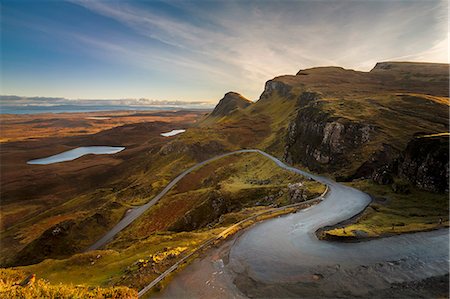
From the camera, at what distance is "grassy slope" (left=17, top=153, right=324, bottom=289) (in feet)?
118

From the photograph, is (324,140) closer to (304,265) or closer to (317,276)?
(304,265)

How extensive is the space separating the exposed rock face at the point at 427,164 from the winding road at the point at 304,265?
14.9 m

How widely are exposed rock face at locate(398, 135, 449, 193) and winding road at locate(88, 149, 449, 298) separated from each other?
48.8 feet

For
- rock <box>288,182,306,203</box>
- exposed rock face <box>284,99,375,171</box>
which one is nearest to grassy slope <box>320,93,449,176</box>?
exposed rock face <box>284,99,375,171</box>

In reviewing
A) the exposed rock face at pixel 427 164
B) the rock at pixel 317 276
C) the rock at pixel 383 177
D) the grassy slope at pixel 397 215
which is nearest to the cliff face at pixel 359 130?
the rock at pixel 383 177

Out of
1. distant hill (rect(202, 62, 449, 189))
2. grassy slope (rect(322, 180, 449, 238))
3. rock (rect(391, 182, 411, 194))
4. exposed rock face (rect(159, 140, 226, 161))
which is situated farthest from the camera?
exposed rock face (rect(159, 140, 226, 161))

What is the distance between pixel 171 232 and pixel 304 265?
1476 inches

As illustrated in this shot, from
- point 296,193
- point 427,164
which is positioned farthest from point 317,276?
point 427,164

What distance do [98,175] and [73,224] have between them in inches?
3850

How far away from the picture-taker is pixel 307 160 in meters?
94.2

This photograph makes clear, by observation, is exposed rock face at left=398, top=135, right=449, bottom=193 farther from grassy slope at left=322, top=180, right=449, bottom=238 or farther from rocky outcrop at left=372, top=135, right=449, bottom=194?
grassy slope at left=322, top=180, right=449, bottom=238

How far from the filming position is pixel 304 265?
31.6 m

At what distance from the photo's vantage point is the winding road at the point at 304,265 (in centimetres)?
2753

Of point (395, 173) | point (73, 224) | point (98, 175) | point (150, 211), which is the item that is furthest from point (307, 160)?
point (98, 175)
